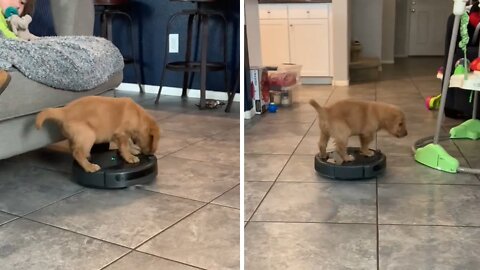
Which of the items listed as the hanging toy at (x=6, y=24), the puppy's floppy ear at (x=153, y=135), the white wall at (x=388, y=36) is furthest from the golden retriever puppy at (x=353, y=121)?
the white wall at (x=388, y=36)

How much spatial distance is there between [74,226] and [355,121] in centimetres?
94

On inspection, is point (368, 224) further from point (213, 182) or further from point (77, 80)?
point (77, 80)

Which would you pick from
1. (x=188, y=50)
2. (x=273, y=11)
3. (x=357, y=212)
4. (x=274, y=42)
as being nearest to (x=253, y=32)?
(x=188, y=50)

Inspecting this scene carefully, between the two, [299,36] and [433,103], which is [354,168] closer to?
[433,103]

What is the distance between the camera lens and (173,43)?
130 inches

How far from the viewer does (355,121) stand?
1.69 meters

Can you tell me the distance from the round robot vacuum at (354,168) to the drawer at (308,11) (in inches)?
86.3

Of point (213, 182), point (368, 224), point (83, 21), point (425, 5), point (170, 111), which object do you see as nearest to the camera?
point (368, 224)

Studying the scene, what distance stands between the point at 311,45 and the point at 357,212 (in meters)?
2.59

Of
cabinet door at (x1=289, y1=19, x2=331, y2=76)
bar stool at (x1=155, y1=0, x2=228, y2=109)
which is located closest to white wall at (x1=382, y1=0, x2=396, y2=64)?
cabinet door at (x1=289, y1=19, x2=331, y2=76)

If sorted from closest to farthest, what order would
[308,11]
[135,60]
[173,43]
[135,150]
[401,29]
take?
[135,150]
[173,43]
[135,60]
[308,11]
[401,29]

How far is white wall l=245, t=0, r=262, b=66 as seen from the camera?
8.71ft

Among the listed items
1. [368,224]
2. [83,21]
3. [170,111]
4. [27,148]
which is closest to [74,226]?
[27,148]

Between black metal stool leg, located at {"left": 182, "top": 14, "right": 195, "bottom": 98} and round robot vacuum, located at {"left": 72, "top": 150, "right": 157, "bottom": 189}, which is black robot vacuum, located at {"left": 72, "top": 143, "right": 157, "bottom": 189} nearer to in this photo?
round robot vacuum, located at {"left": 72, "top": 150, "right": 157, "bottom": 189}
